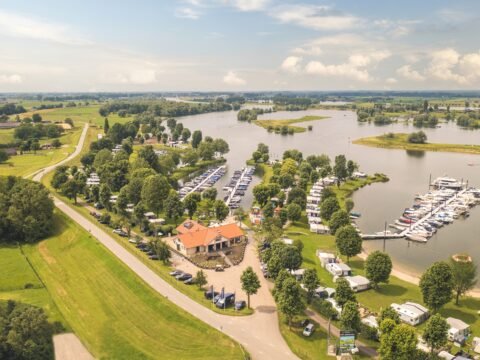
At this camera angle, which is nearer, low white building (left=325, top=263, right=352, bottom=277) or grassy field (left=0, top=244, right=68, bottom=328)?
grassy field (left=0, top=244, right=68, bottom=328)

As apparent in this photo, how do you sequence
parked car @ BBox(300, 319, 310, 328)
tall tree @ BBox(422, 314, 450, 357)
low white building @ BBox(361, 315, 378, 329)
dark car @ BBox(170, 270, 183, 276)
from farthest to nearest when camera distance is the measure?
1. dark car @ BBox(170, 270, 183, 276)
2. parked car @ BBox(300, 319, 310, 328)
3. low white building @ BBox(361, 315, 378, 329)
4. tall tree @ BBox(422, 314, 450, 357)

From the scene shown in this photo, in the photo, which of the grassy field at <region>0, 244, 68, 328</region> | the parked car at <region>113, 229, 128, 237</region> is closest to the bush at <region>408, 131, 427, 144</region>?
the parked car at <region>113, 229, 128, 237</region>

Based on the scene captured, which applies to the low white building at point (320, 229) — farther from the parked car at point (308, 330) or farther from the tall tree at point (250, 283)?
the parked car at point (308, 330)

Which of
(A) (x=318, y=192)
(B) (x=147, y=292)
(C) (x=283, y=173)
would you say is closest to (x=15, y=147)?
(C) (x=283, y=173)

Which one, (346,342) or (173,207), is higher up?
(173,207)

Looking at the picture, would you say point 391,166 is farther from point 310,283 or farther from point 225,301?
point 225,301

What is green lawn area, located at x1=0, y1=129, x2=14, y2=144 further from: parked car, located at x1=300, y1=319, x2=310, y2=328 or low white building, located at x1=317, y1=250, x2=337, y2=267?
parked car, located at x1=300, y1=319, x2=310, y2=328

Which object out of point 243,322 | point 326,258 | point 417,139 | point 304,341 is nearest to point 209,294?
point 243,322
